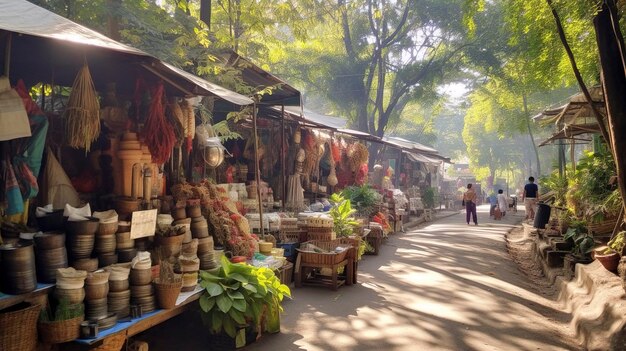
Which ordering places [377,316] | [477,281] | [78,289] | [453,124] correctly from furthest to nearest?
[453,124]
[477,281]
[377,316]
[78,289]

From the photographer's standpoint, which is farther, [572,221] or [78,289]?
[572,221]

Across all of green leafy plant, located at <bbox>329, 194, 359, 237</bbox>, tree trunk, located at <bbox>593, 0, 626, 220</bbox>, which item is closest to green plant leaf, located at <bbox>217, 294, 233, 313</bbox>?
tree trunk, located at <bbox>593, 0, 626, 220</bbox>

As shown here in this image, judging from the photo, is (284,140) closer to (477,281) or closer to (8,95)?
(477,281)

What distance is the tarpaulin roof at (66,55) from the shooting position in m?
4.08

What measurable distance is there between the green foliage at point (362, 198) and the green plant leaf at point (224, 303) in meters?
9.85

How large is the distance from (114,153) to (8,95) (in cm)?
183

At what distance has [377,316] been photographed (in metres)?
7.08

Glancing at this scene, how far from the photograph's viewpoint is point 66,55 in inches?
226

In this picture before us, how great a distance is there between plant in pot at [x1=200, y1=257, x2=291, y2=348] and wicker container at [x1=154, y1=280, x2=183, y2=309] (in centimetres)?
47

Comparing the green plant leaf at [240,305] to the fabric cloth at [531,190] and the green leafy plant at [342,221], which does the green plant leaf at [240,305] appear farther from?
the fabric cloth at [531,190]

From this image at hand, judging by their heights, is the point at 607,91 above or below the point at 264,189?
above

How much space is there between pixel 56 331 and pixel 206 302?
1734 millimetres

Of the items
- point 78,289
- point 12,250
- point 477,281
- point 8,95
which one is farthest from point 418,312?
point 8,95

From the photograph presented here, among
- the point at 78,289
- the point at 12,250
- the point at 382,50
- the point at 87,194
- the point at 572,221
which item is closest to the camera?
the point at 12,250
